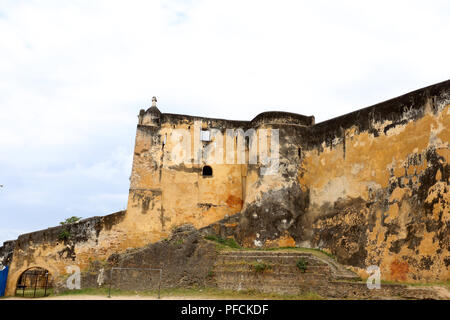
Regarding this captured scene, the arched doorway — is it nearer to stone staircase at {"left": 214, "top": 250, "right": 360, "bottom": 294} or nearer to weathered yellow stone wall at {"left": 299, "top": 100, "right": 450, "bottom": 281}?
stone staircase at {"left": 214, "top": 250, "right": 360, "bottom": 294}

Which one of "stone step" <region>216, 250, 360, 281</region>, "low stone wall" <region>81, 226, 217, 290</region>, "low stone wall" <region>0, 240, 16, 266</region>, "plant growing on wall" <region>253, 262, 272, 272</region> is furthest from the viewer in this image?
"low stone wall" <region>0, 240, 16, 266</region>

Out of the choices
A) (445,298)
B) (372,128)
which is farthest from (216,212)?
(445,298)

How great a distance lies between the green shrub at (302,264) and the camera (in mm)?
13250

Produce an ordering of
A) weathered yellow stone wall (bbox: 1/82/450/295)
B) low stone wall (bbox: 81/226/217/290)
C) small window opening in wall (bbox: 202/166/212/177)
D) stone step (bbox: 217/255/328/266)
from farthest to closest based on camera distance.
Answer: small window opening in wall (bbox: 202/166/212/177) → low stone wall (bbox: 81/226/217/290) → stone step (bbox: 217/255/328/266) → weathered yellow stone wall (bbox: 1/82/450/295)

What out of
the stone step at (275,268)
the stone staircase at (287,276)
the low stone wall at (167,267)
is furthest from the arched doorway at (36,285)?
the stone staircase at (287,276)

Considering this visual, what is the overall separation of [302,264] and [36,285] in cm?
1129

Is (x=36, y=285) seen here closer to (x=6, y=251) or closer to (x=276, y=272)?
(x=6, y=251)

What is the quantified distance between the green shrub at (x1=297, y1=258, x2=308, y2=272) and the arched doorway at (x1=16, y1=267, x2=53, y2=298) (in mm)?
8670

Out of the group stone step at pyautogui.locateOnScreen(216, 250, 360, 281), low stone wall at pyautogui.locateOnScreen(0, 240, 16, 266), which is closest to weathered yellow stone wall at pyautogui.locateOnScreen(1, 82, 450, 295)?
stone step at pyautogui.locateOnScreen(216, 250, 360, 281)

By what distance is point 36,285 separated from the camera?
60.5 ft

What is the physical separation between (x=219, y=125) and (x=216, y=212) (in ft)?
12.9

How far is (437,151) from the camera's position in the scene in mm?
12906

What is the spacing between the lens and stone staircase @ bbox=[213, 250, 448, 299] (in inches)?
482

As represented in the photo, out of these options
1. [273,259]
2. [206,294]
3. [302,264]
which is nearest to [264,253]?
[273,259]
